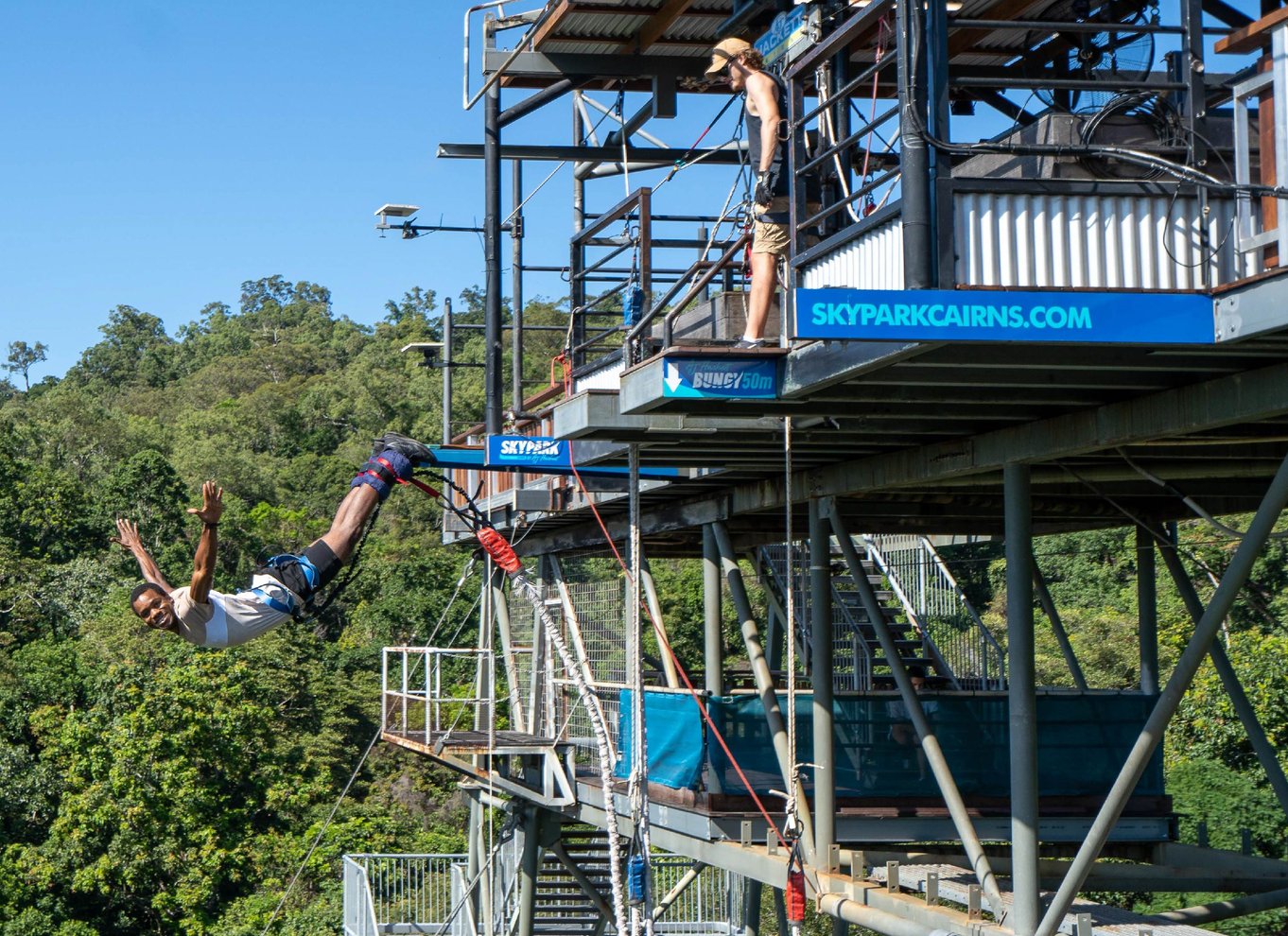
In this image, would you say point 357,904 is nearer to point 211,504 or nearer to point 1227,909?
point 1227,909

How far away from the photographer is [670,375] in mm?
9469

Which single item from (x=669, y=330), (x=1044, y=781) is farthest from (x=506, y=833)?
(x=669, y=330)

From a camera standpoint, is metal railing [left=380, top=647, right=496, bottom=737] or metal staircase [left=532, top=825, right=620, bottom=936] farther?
metal staircase [left=532, top=825, right=620, bottom=936]

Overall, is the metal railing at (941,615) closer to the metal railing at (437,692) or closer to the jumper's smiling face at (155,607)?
the metal railing at (437,692)

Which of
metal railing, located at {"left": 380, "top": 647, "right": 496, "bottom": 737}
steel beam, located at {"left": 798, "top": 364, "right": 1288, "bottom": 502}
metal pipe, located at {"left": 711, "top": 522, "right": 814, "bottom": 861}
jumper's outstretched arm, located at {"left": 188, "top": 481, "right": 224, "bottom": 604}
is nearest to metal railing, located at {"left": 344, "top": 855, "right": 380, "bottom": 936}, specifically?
metal railing, located at {"left": 380, "top": 647, "right": 496, "bottom": 737}

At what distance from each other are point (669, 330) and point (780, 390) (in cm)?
89

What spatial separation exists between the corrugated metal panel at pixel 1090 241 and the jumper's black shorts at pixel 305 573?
567 centimetres

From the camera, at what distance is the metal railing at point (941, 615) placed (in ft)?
68.1

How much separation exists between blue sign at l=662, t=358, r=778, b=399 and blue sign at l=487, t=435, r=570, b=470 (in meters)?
5.77

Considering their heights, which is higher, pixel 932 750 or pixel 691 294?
pixel 691 294

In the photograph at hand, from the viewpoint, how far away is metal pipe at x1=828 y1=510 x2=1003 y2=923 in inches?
448

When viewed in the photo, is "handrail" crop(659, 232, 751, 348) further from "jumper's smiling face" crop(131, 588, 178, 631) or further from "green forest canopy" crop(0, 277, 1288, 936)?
"green forest canopy" crop(0, 277, 1288, 936)

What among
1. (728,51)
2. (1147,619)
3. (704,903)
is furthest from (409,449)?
(704,903)

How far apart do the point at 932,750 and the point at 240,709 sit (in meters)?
32.8
